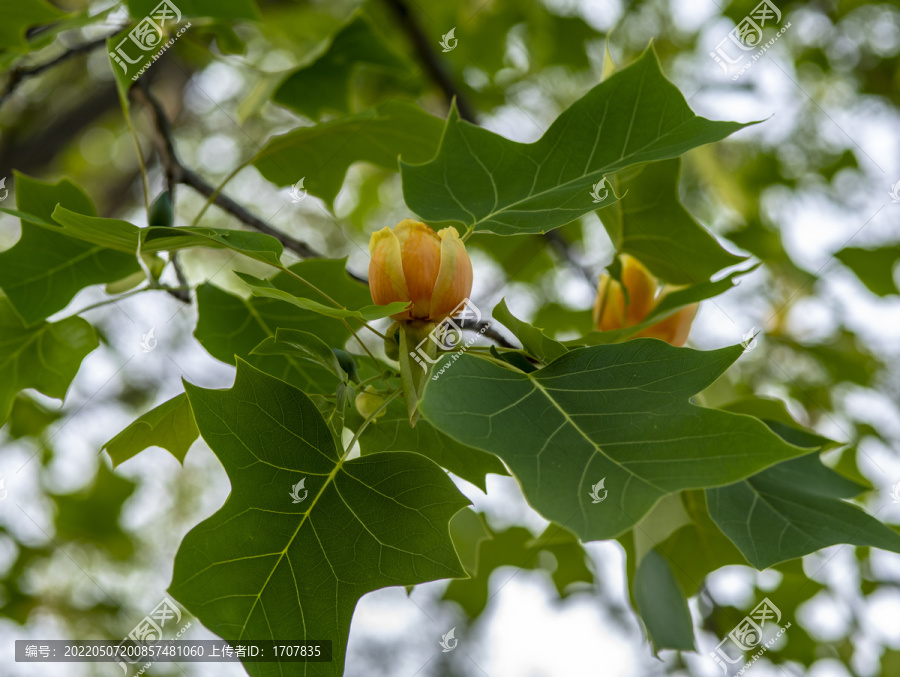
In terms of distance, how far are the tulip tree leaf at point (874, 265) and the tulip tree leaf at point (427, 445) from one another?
1.45 m

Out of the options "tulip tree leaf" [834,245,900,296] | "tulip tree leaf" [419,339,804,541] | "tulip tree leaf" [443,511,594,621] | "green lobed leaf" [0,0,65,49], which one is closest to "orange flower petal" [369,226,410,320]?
"tulip tree leaf" [419,339,804,541]

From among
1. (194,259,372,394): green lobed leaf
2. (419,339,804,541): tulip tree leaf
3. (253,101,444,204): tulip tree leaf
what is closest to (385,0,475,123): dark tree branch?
(253,101,444,204): tulip tree leaf

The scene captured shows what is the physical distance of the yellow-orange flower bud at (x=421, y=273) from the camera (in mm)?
597

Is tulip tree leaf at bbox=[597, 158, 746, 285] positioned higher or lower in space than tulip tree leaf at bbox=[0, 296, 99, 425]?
lower

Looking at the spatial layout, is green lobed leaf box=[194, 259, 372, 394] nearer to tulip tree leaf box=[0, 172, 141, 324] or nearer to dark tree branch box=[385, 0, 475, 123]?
tulip tree leaf box=[0, 172, 141, 324]

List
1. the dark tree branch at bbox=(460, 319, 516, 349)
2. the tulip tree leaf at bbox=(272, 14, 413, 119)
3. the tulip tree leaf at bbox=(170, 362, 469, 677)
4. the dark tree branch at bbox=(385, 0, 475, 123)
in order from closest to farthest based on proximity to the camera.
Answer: the tulip tree leaf at bbox=(170, 362, 469, 677) < the dark tree branch at bbox=(460, 319, 516, 349) < the tulip tree leaf at bbox=(272, 14, 413, 119) < the dark tree branch at bbox=(385, 0, 475, 123)

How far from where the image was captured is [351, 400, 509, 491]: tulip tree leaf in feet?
2.26

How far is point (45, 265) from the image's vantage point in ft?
2.72

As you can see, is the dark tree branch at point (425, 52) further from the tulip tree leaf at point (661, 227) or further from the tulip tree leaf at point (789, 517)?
the tulip tree leaf at point (789, 517)

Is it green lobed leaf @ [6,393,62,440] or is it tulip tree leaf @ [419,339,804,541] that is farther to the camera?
green lobed leaf @ [6,393,62,440]

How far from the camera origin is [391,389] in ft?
2.11

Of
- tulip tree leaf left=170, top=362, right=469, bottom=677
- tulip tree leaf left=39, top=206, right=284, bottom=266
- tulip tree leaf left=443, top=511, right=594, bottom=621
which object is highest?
tulip tree leaf left=39, top=206, right=284, bottom=266

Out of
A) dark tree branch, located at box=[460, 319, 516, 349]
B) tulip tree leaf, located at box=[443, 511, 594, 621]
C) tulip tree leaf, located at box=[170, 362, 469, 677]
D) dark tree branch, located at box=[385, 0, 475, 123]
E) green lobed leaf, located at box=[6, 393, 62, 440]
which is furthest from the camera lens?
green lobed leaf, located at box=[6, 393, 62, 440]

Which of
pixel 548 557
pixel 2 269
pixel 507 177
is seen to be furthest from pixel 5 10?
pixel 548 557
